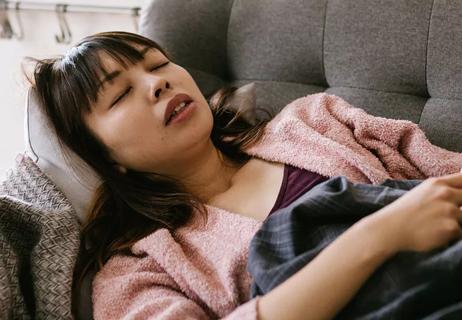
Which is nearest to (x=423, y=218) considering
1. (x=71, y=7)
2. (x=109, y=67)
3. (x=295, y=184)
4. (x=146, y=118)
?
(x=295, y=184)

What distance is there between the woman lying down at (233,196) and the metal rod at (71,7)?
81 centimetres

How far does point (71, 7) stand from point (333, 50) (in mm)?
1193

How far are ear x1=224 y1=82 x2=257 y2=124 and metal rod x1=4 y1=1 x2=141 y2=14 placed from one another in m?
0.80

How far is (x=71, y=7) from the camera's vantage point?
1.97m

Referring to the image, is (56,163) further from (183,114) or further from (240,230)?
(240,230)

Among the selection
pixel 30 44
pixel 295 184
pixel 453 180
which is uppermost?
pixel 453 180

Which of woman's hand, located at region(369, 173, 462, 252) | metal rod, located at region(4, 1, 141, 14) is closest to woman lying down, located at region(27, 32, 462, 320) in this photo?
woman's hand, located at region(369, 173, 462, 252)

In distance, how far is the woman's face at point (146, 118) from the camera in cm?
98

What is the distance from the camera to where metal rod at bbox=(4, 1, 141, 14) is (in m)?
1.86

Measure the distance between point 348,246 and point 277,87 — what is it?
0.60m

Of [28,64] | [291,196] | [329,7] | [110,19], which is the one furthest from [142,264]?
[110,19]

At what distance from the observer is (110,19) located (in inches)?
76.5

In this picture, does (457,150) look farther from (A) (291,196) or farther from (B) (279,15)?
(B) (279,15)

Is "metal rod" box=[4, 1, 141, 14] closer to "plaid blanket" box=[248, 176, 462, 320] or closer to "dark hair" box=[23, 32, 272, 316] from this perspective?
"dark hair" box=[23, 32, 272, 316]
